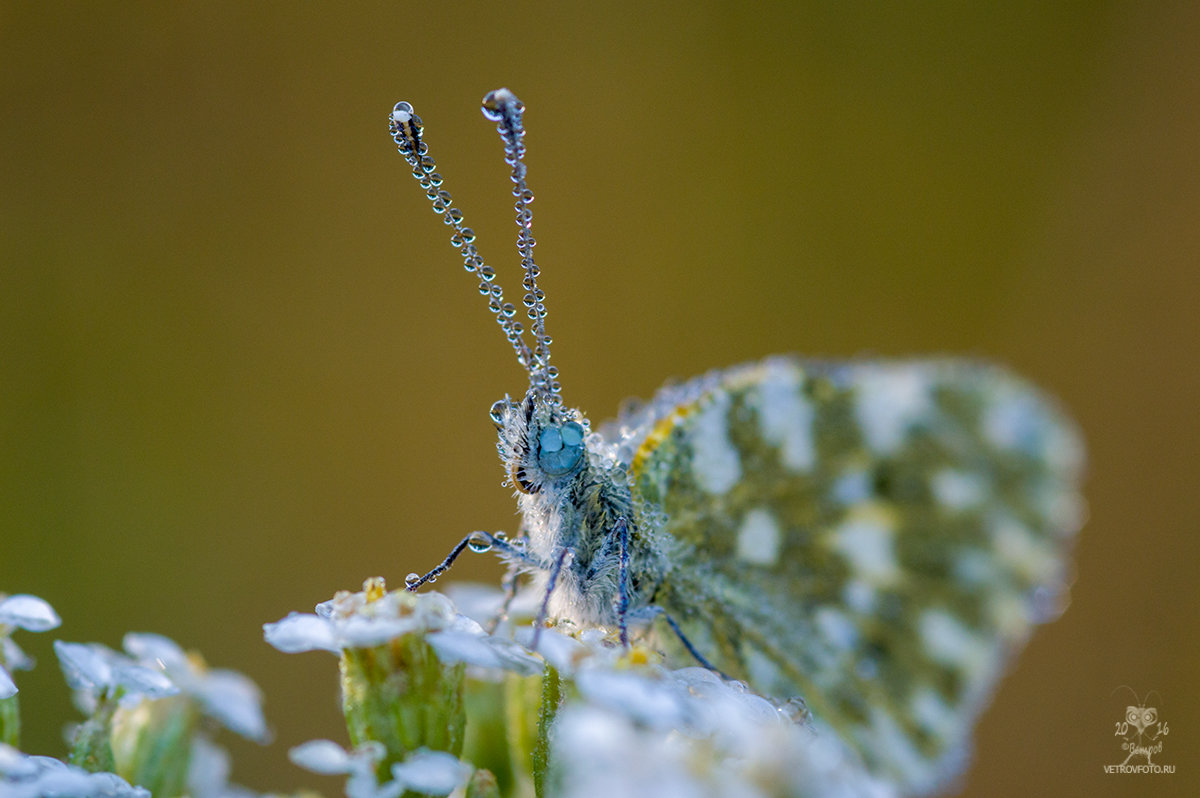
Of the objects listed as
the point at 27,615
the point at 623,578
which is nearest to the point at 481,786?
the point at 623,578

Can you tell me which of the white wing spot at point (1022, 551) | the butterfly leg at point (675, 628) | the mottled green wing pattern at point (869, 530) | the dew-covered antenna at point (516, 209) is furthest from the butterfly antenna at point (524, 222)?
the white wing spot at point (1022, 551)

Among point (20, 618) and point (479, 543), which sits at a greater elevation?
point (479, 543)

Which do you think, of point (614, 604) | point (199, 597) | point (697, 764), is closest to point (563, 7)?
point (199, 597)

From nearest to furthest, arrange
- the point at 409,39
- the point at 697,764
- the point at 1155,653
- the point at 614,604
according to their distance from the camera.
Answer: the point at 697,764
the point at 614,604
the point at 1155,653
the point at 409,39

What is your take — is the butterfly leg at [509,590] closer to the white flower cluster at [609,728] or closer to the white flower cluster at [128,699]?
the white flower cluster at [609,728]

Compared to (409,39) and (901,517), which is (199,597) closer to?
(409,39)

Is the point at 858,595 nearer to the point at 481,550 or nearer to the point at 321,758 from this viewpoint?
the point at 481,550
